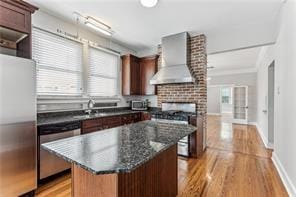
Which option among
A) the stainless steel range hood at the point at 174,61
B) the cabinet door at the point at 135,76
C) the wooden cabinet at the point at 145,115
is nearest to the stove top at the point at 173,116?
the wooden cabinet at the point at 145,115

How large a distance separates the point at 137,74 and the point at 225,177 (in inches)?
141

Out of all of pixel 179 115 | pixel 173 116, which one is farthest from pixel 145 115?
pixel 179 115

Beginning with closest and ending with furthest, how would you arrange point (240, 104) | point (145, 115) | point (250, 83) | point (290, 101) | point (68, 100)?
point (290, 101) → point (68, 100) → point (145, 115) → point (250, 83) → point (240, 104)

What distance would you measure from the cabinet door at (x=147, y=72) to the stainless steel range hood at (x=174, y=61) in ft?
1.91

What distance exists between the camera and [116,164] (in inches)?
39.3

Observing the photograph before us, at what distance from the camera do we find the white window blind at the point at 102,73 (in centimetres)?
421

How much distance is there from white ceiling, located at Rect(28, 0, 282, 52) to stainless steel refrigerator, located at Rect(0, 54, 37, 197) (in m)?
1.50

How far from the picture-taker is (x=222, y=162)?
3.44 m

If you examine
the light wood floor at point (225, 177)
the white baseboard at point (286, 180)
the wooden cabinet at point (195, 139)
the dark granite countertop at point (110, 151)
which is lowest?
the light wood floor at point (225, 177)

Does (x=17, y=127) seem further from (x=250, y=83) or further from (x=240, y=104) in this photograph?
(x=250, y=83)

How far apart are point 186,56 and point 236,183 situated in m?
2.85

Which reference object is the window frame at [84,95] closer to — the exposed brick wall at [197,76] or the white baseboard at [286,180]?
the exposed brick wall at [197,76]

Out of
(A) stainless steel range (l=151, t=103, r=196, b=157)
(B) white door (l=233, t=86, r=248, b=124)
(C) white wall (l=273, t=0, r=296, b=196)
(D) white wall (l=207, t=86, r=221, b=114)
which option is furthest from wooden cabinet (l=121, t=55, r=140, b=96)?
(D) white wall (l=207, t=86, r=221, b=114)

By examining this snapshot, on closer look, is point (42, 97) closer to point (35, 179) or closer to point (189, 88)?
point (35, 179)
